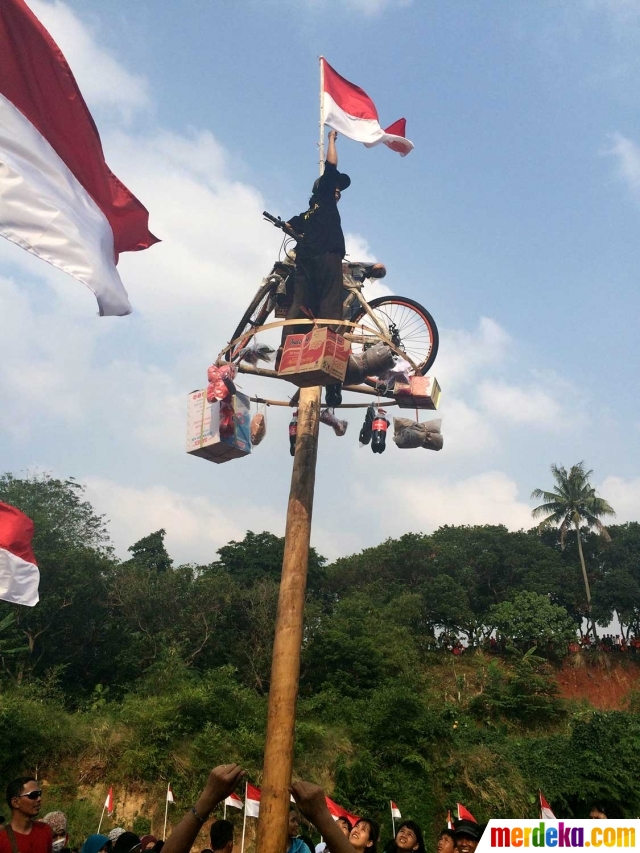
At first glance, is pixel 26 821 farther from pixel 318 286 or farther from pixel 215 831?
pixel 318 286

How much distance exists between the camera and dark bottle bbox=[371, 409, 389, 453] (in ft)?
31.9

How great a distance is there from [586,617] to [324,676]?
2335cm

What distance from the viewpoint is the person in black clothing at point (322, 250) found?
30.7 ft

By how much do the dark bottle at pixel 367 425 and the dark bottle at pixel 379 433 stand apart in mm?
75

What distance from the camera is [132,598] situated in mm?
30812

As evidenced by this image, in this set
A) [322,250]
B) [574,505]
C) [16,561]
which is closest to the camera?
[16,561]

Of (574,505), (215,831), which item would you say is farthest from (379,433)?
(574,505)

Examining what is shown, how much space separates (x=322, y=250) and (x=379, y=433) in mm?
2542

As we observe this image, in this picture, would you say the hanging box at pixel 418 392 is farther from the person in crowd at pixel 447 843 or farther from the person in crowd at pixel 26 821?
the person in crowd at pixel 26 821

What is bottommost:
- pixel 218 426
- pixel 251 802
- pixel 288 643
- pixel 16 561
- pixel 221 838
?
pixel 221 838

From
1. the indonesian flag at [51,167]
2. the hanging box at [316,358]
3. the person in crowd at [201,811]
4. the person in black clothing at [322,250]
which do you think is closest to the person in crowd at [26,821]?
the person in crowd at [201,811]

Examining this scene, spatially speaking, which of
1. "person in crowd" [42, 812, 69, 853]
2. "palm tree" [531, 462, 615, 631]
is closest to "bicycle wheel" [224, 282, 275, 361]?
"person in crowd" [42, 812, 69, 853]

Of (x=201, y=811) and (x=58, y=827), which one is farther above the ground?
(x=201, y=811)

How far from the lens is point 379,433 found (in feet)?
31.9
